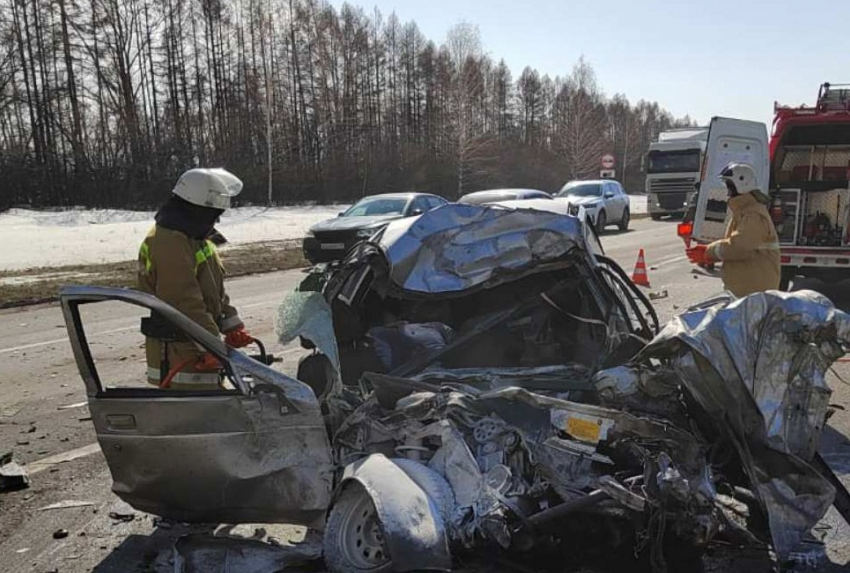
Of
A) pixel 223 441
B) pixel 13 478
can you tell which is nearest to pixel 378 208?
pixel 13 478

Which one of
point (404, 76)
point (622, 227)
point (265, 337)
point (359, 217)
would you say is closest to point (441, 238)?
point (265, 337)

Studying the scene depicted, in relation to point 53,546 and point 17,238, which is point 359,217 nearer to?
point 53,546

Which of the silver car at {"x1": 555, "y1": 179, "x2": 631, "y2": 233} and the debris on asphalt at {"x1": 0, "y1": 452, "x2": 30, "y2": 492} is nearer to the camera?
the debris on asphalt at {"x1": 0, "y1": 452, "x2": 30, "y2": 492}

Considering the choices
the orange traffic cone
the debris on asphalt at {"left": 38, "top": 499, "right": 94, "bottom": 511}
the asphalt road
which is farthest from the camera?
the orange traffic cone

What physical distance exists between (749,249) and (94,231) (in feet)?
76.8

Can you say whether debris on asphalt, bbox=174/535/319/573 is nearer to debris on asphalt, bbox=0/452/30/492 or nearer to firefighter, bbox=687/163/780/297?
debris on asphalt, bbox=0/452/30/492

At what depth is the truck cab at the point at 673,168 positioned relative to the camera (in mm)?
27297

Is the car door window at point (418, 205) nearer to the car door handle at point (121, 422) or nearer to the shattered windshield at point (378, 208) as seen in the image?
the shattered windshield at point (378, 208)

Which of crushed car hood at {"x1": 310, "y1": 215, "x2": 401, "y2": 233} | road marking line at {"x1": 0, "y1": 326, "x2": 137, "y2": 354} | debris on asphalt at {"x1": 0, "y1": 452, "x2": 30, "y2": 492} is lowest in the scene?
road marking line at {"x1": 0, "y1": 326, "x2": 137, "y2": 354}

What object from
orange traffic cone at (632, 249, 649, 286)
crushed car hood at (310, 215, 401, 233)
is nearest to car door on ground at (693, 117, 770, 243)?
orange traffic cone at (632, 249, 649, 286)

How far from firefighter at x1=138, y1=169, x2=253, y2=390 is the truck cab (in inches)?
1002

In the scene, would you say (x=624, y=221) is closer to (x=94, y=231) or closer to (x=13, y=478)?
(x=94, y=231)

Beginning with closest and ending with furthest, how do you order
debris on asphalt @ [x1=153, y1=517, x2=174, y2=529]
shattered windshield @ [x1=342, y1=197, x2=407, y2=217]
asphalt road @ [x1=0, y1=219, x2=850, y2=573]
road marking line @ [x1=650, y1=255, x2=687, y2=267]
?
1. asphalt road @ [x1=0, y1=219, x2=850, y2=573]
2. debris on asphalt @ [x1=153, y1=517, x2=174, y2=529]
3. road marking line @ [x1=650, y1=255, x2=687, y2=267]
4. shattered windshield @ [x1=342, y1=197, x2=407, y2=217]

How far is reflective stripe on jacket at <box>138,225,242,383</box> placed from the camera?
369cm
